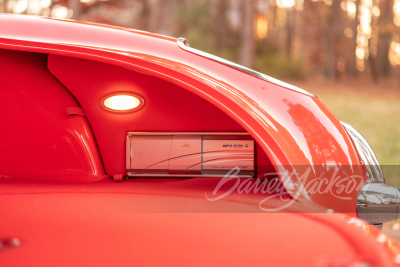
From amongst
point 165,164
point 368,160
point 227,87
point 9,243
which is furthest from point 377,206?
point 9,243

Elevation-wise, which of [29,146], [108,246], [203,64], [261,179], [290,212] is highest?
[203,64]

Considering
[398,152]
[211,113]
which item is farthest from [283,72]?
[211,113]

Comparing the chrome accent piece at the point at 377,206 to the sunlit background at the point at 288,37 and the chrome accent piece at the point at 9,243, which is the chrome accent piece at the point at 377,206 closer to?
the chrome accent piece at the point at 9,243

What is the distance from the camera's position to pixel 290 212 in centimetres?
131

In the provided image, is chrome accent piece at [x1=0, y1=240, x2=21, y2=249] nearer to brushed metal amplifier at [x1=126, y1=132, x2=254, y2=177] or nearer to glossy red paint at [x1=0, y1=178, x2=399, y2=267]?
glossy red paint at [x1=0, y1=178, x2=399, y2=267]

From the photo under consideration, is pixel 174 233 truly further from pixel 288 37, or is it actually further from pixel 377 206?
pixel 288 37

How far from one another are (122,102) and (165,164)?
1.21 feet

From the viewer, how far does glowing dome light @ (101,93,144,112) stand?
1.75m

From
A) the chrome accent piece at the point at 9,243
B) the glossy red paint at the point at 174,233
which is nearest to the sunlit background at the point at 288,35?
the glossy red paint at the point at 174,233

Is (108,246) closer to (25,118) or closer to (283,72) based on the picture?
(25,118)

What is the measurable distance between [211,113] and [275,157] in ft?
1.79

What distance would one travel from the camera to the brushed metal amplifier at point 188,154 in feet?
5.57

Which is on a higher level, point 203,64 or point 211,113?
point 203,64

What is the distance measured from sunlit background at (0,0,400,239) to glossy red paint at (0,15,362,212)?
2173mm
